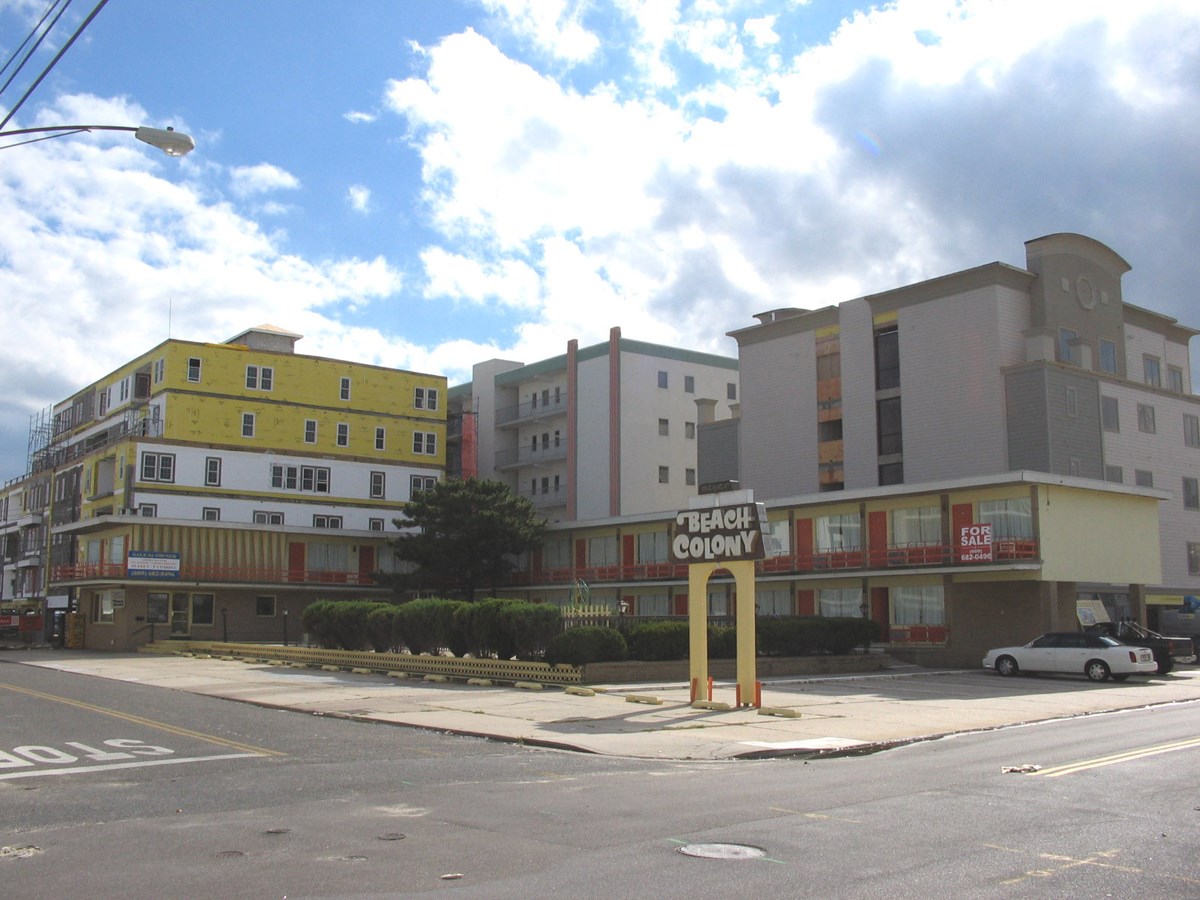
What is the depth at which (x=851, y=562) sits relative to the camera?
152 ft

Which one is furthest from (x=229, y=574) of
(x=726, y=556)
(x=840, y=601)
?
(x=726, y=556)

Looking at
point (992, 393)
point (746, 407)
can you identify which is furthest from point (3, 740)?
point (746, 407)

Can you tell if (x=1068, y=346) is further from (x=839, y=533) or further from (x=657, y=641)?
(x=657, y=641)

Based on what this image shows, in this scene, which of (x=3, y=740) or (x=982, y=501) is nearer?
(x=3, y=740)

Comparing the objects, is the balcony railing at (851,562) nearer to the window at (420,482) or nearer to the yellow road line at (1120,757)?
the window at (420,482)

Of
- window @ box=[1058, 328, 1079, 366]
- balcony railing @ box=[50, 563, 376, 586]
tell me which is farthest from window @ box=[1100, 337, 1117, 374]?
balcony railing @ box=[50, 563, 376, 586]

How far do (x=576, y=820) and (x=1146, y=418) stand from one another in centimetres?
5766

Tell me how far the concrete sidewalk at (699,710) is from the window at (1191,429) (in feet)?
94.2

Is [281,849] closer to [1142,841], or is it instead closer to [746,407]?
[1142,841]

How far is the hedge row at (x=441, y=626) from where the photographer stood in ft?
107

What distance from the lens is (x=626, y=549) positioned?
193ft

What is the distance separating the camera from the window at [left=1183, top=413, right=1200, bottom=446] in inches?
2491

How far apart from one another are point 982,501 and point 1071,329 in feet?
64.3

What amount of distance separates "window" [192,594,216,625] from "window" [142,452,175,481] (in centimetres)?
779
